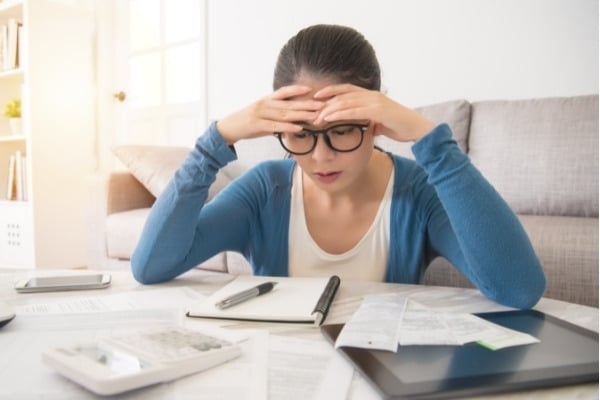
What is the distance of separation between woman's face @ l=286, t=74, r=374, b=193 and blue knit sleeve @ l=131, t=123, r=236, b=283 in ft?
0.51

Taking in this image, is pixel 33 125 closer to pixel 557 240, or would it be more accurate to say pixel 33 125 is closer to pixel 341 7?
pixel 341 7

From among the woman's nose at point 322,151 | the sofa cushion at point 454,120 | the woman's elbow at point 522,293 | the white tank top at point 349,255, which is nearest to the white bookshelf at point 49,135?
the sofa cushion at point 454,120

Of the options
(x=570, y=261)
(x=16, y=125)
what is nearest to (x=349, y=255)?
(x=570, y=261)

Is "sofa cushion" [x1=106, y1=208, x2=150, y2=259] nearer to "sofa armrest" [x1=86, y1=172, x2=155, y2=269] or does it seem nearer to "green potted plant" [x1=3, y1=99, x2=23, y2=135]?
"sofa armrest" [x1=86, y1=172, x2=155, y2=269]

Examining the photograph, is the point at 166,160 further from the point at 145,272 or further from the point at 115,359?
the point at 115,359

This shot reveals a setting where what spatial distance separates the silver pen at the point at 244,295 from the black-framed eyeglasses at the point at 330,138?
0.86ft

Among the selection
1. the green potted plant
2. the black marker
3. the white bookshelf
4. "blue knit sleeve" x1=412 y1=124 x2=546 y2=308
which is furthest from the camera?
the green potted plant

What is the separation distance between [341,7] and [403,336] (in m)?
2.23

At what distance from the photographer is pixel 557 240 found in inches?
50.0

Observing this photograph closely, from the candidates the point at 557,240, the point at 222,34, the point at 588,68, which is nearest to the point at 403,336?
the point at 557,240

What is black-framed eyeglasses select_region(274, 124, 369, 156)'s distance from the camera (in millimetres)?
818

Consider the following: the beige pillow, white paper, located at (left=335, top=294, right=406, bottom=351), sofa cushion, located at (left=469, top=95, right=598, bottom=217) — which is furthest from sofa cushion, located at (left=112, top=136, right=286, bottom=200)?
white paper, located at (left=335, top=294, right=406, bottom=351)

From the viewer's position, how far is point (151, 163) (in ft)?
6.72

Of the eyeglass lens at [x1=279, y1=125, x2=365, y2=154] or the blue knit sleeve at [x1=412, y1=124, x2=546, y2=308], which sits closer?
the blue knit sleeve at [x1=412, y1=124, x2=546, y2=308]
